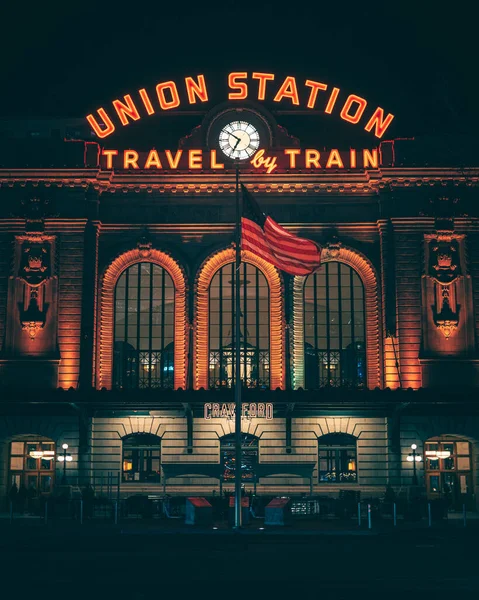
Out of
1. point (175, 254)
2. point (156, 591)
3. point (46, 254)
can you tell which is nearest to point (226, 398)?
point (175, 254)

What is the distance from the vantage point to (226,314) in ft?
167

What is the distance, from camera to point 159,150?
177ft

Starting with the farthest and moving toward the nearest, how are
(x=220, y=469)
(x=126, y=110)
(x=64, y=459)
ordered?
(x=126, y=110) → (x=64, y=459) → (x=220, y=469)

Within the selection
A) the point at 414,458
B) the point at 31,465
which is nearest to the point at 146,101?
the point at 31,465

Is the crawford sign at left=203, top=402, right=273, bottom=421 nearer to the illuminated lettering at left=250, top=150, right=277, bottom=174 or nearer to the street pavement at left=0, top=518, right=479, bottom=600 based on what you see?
the street pavement at left=0, top=518, right=479, bottom=600

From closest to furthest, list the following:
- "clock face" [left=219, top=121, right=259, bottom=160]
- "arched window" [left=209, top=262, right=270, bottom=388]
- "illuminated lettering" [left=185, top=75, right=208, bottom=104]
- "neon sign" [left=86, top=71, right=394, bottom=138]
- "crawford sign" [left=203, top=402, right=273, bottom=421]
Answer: "crawford sign" [left=203, top=402, right=273, bottom=421], "arched window" [left=209, top=262, right=270, bottom=388], "clock face" [left=219, top=121, right=259, bottom=160], "neon sign" [left=86, top=71, right=394, bottom=138], "illuminated lettering" [left=185, top=75, right=208, bottom=104]

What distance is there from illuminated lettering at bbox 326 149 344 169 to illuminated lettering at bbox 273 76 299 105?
17.1 feet

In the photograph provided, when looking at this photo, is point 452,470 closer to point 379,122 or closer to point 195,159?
point 379,122

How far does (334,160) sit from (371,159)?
2.15 metres

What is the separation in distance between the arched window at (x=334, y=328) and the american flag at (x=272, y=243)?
40.3 ft

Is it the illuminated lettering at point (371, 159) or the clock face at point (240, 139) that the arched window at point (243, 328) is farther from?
the illuminated lettering at point (371, 159)

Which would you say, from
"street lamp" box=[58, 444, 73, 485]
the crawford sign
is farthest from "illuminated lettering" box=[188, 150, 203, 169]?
"street lamp" box=[58, 444, 73, 485]

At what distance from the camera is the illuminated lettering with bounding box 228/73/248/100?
54.3 metres

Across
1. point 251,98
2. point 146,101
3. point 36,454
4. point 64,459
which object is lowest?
point 64,459
